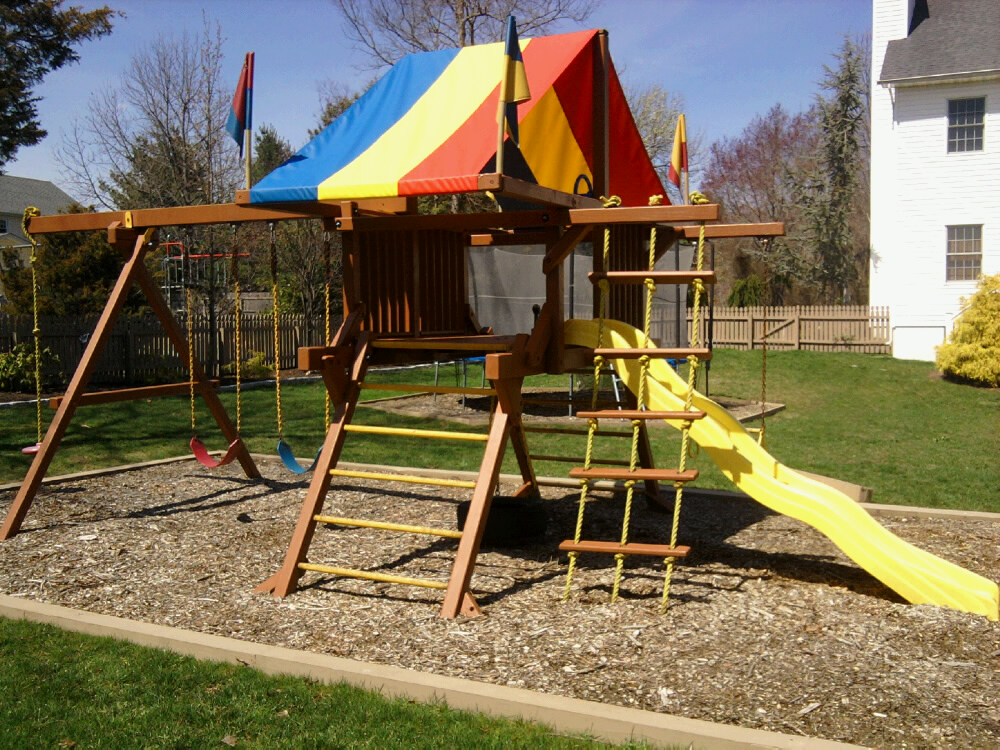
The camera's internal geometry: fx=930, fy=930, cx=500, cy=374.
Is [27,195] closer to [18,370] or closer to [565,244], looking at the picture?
[18,370]

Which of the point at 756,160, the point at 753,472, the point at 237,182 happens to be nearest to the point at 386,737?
the point at 753,472

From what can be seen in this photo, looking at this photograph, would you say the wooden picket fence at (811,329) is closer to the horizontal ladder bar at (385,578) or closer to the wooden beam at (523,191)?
the wooden beam at (523,191)

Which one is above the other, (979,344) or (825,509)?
(979,344)

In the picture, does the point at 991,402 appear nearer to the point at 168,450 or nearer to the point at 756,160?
the point at 168,450

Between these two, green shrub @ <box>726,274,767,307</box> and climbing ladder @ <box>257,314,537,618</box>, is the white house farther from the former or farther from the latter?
climbing ladder @ <box>257,314,537,618</box>

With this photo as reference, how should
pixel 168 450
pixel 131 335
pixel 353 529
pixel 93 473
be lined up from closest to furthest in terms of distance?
pixel 353 529 → pixel 93 473 → pixel 168 450 → pixel 131 335

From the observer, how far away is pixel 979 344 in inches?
741

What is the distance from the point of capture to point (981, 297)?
19125 mm

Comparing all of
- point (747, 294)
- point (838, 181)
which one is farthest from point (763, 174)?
point (747, 294)

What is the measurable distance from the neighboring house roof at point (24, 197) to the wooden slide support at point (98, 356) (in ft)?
161

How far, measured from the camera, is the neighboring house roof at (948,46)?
23.8m

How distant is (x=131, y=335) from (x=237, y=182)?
21.1ft

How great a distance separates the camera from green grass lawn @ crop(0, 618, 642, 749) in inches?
144

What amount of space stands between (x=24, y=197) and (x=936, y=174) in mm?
52040
